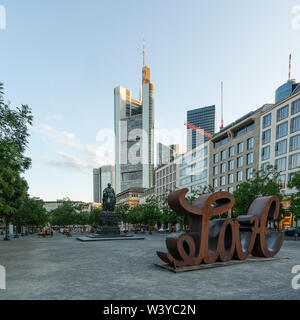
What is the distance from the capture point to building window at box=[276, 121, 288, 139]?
43969mm

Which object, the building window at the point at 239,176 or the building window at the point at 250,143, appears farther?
the building window at the point at 239,176

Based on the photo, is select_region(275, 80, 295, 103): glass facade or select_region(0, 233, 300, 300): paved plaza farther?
select_region(275, 80, 295, 103): glass facade

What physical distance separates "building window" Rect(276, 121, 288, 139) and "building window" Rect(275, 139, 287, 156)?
126 centimetres

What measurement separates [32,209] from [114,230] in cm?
2512

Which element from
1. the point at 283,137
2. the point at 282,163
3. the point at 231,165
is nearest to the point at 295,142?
the point at 283,137

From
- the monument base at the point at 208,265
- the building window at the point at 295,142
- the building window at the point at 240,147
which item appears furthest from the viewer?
the building window at the point at 240,147

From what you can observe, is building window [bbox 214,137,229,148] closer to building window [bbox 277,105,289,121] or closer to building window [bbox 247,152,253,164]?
building window [bbox 247,152,253,164]

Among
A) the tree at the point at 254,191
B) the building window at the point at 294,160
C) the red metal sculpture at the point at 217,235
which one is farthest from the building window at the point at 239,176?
the red metal sculpture at the point at 217,235

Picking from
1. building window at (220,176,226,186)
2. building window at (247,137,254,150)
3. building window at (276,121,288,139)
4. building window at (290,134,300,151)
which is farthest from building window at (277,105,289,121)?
building window at (220,176,226,186)

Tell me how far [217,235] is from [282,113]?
42.7 metres

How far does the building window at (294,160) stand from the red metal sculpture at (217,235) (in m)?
32.9

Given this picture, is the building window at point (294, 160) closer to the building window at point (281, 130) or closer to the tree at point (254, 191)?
the building window at point (281, 130)

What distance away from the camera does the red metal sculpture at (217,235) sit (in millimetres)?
9922

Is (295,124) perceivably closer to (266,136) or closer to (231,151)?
(266,136)
